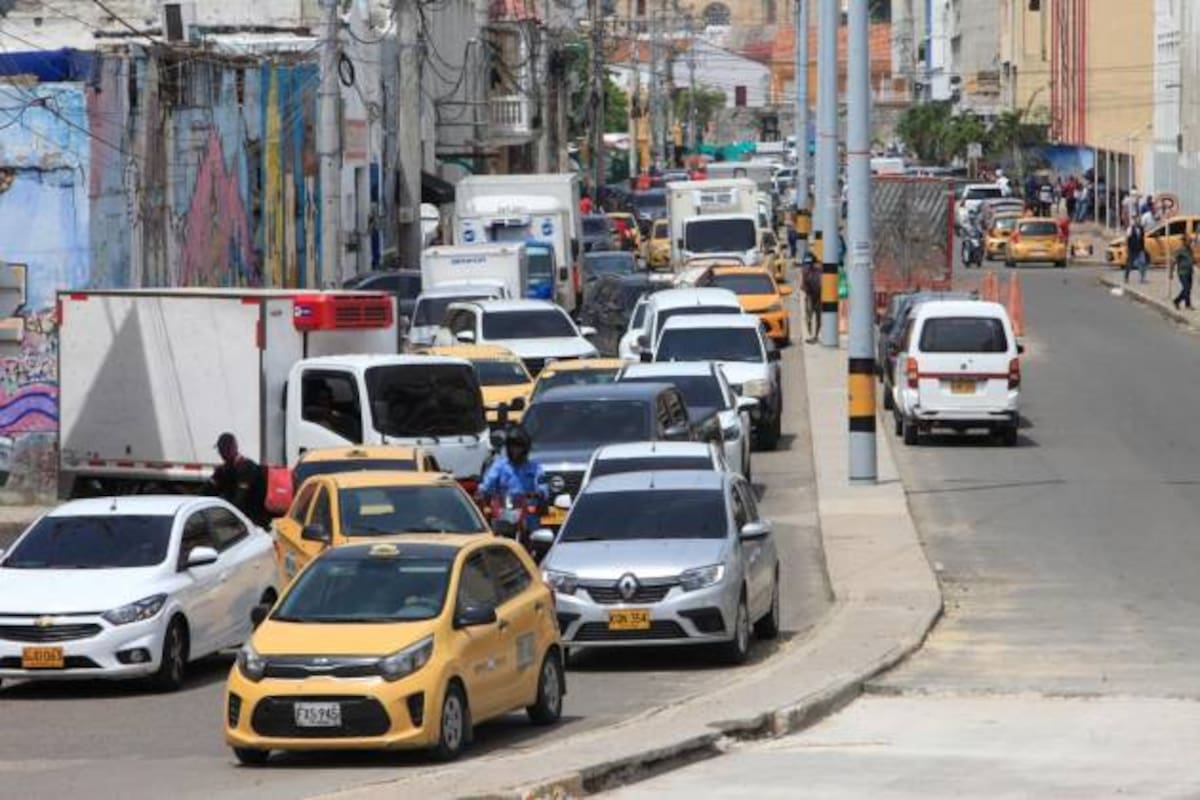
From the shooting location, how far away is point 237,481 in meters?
26.3

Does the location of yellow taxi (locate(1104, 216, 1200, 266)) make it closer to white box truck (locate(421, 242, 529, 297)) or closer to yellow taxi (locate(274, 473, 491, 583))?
white box truck (locate(421, 242, 529, 297))

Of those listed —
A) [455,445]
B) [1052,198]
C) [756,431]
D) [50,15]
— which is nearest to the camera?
[455,445]

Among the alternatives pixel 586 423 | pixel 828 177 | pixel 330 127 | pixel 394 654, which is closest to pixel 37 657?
pixel 394 654

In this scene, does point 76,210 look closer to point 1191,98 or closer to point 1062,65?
point 1191,98

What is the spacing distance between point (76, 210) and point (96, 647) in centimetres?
1732

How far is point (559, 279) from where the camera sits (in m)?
58.7

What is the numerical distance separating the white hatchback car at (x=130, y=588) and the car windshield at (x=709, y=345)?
17069mm

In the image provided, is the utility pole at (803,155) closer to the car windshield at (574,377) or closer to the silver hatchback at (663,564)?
the car windshield at (574,377)

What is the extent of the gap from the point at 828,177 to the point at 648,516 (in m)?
33.9

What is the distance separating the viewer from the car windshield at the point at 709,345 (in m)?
39.4

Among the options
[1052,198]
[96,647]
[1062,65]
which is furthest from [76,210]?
[1062,65]

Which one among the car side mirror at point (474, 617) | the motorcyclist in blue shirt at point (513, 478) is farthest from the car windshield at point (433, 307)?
the car side mirror at point (474, 617)

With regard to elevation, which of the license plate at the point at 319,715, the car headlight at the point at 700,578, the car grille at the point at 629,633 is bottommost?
the car grille at the point at 629,633

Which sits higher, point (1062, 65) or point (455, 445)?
point (1062, 65)
